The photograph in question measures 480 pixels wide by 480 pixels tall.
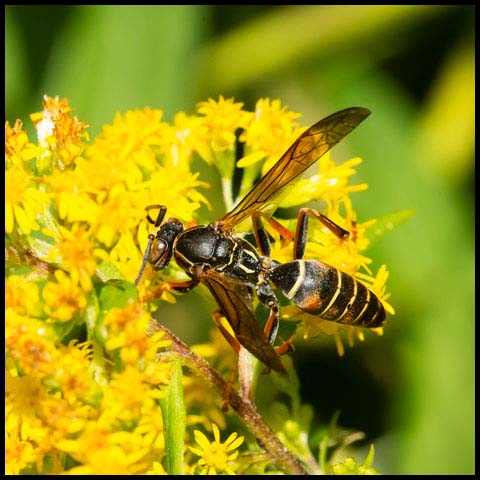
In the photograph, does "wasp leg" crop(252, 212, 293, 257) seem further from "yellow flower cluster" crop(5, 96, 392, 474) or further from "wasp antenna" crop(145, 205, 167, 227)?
"wasp antenna" crop(145, 205, 167, 227)

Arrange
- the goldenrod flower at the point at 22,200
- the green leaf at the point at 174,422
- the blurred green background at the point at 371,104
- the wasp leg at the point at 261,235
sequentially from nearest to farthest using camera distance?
the green leaf at the point at 174,422 < the goldenrod flower at the point at 22,200 < the wasp leg at the point at 261,235 < the blurred green background at the point at 371,104

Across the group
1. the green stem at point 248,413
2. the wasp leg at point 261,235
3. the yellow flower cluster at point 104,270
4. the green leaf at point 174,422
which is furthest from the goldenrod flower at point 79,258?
the wasp leg at point 261,235

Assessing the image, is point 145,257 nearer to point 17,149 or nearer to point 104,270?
point 104,270

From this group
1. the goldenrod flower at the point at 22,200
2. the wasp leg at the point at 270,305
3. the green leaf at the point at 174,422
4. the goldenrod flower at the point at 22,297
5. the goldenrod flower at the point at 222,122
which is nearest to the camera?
the green leaf at the point at 174,422

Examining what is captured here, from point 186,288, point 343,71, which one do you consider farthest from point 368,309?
point 343,71

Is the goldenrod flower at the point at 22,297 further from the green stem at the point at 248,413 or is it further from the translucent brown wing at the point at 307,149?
the translucent brown wing at the point at 307,149

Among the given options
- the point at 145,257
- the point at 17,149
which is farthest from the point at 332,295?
the point at 17,149
